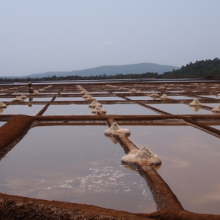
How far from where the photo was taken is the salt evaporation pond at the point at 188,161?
6.51ft

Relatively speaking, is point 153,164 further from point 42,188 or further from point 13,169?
point 13,169

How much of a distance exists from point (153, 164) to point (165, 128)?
1.89 meters

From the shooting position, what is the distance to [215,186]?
2.19 meters

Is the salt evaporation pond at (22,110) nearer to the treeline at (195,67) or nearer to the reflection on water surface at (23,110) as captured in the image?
the reflection on water surface at (23,110)

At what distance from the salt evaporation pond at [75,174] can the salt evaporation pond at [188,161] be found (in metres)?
0.24

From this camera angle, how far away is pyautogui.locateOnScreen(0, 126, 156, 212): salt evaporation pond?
6.62 feet

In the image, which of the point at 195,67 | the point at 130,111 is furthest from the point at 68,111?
the point at 195,67

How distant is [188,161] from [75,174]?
3.36 ft

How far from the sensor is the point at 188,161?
9.23 feet

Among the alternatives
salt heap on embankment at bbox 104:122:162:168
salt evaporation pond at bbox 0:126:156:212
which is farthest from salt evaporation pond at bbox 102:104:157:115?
salt heap on embankment at bbox 104:122:162:168

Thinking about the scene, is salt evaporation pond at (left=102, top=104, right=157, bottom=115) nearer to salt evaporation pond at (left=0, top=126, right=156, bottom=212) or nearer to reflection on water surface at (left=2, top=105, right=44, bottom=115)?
reflection on water surface at (left=2, top=105, right=44, bottom=115)

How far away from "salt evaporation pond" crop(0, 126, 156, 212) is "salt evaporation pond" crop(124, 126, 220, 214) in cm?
24

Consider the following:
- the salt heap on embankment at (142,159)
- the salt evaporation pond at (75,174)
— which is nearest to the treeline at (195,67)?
the salt evaporation pond at (75,174)

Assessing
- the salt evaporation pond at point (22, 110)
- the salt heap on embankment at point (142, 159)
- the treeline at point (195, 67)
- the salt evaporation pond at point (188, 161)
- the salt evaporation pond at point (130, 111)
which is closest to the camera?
the salt evaporation pond at point (188, 161)
